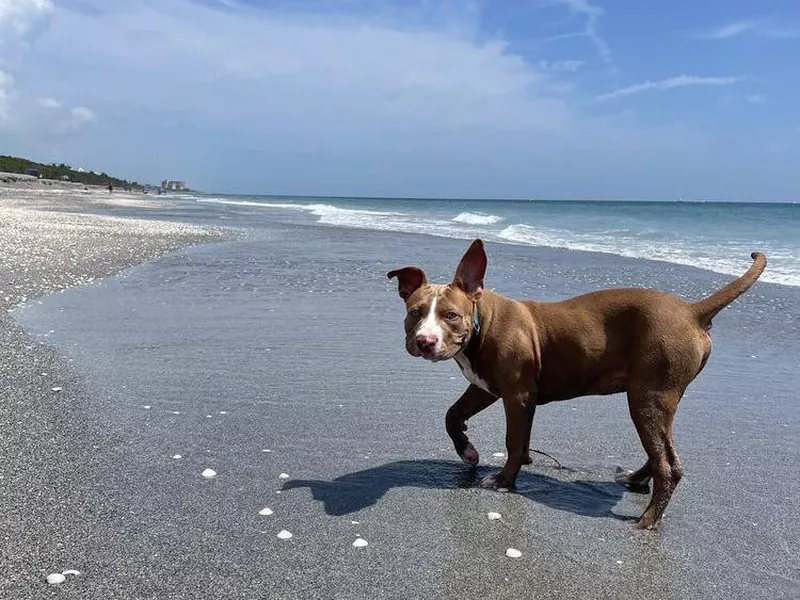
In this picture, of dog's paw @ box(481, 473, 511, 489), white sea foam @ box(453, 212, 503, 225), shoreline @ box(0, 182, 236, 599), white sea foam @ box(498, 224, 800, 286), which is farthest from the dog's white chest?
white sea foam @ box(453, 212, 503, 225)

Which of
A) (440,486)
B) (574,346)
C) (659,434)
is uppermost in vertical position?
(574,346)

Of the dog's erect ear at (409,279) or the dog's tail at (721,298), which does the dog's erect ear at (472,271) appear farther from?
the dog's tail at (721,298)

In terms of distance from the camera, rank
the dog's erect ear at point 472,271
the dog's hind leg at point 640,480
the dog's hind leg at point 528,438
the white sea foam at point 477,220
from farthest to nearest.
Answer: the white sea foam at point 477,220 < the dog's hind leg at point 640,480 < the dog's hind leg at point 528,438 < the dog's erect ear at point 472,271

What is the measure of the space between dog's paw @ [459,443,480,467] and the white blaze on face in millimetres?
1329

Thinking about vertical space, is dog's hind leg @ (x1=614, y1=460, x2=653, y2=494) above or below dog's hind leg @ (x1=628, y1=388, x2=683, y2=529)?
below

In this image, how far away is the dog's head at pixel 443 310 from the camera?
461 centimetres

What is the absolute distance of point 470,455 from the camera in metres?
5.60

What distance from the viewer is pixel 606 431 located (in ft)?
21.4

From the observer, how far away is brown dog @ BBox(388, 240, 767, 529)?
478 centimetres

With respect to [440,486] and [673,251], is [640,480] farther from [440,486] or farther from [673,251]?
[673,251]

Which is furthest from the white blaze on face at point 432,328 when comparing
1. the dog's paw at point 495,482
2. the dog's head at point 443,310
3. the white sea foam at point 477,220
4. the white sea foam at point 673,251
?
the white sea foam at point 477,220

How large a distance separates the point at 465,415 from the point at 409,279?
124cm

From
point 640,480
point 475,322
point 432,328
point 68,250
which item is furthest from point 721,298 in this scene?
point 68,250

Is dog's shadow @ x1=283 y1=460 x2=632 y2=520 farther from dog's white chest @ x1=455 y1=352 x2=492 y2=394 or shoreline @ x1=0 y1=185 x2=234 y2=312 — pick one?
shoreline @ x1=0 y1=185 x2=234 y2=312
